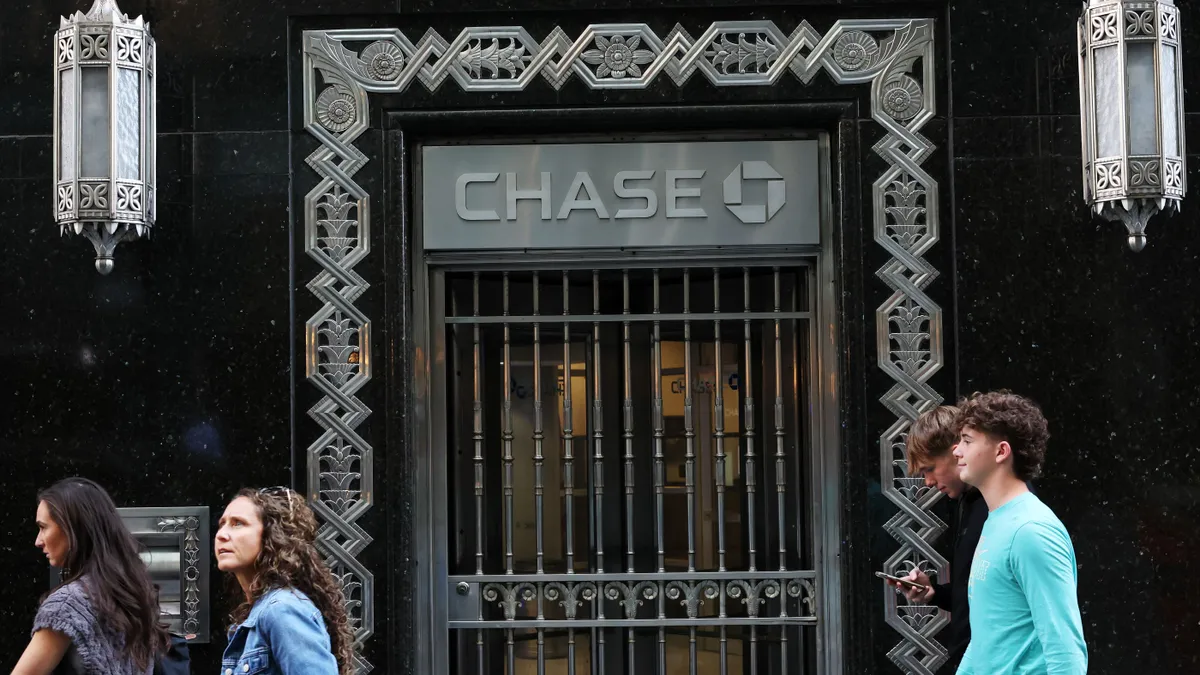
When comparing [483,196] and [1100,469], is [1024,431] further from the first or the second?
[483,196]

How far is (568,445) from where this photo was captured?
6.97m

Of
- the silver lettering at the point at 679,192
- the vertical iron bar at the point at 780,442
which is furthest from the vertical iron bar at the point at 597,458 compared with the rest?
the vertical iron bar at the point at 780,442

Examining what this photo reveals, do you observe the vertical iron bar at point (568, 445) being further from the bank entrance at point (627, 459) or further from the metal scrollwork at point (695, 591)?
the metal scrollwork at point (695, 591)

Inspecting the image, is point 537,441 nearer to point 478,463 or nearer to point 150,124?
point 478,463

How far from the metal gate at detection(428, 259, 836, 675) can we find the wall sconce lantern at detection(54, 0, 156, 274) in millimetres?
1529

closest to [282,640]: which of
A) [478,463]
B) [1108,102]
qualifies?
[478,463]

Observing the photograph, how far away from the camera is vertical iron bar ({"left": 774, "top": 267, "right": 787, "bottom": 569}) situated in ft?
22.8

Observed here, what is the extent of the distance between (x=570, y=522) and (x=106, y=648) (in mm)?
2915

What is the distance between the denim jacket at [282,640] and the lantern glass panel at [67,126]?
3035mm

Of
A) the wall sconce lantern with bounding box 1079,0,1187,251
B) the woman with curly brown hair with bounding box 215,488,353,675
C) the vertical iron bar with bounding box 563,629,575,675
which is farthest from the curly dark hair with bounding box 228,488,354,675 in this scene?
the wall sconce lantern with bounding box 1079,0,1187,251

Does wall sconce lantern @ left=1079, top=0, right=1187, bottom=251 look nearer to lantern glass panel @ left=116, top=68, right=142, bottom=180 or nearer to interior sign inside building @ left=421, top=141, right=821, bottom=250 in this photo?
interior sign inside building @ left=421, top=141, right=821, bottom=250

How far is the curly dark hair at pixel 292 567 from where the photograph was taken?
4188mm

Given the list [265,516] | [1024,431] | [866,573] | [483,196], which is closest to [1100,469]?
[866,573]

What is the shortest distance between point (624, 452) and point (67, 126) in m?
3.05
